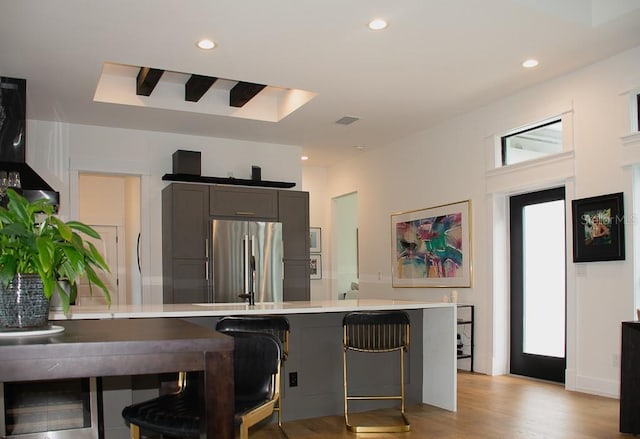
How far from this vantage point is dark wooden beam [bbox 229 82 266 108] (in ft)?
18.9

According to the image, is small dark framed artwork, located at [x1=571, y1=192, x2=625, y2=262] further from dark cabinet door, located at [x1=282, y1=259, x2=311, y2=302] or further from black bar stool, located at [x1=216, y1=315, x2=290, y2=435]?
dark cabinet door, located at [x1=282, y1=259, x2=311, y2=302]

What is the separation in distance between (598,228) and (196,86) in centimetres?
392

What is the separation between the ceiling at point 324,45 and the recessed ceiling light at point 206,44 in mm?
52

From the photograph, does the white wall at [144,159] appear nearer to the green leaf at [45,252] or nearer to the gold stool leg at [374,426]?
the gold stool leg at [374,426]

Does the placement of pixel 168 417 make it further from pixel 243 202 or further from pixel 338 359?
pixel 243 202

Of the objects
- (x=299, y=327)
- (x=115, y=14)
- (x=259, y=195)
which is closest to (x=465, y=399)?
(x=299, y=327)

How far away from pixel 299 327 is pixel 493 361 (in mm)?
2635

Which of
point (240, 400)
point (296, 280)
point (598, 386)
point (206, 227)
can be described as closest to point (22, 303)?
point (240, 400)

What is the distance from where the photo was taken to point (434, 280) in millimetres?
6875

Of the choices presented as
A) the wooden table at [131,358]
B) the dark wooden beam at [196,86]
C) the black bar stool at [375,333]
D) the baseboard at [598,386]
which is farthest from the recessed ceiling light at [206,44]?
the baseboard at [598,386]

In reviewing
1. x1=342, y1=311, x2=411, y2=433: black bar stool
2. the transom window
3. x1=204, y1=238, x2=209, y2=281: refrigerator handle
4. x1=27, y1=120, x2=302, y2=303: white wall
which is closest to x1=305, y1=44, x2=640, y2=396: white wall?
the transom window

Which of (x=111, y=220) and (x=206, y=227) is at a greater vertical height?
(x=111, y=220)

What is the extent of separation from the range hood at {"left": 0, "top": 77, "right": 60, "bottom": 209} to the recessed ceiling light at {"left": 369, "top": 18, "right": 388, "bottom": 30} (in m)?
2.76

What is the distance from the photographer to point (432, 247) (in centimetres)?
694
